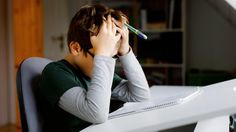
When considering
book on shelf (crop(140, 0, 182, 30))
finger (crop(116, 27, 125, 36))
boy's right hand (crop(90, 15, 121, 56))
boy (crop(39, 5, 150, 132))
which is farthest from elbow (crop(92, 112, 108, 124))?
book on shelf (crop(140, 0, 182, 30))

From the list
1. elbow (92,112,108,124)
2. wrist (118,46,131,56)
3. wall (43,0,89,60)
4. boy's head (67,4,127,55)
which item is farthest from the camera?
wall (43,0,89,60)

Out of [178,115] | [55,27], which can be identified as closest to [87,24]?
[178,115]

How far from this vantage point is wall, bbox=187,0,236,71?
3199 mm

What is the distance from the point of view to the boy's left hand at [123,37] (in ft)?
3.17

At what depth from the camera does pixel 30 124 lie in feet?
3.16

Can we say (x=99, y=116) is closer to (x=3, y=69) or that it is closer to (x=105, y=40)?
(x=105, y=40)

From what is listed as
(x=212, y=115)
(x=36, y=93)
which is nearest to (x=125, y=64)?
(x=36, y=93)

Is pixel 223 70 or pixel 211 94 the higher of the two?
pixel 211 94

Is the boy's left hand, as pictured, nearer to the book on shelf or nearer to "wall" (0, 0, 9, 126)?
the book on shelf

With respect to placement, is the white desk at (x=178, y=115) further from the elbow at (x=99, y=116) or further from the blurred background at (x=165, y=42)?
the blurred background at (x=165, y=42)

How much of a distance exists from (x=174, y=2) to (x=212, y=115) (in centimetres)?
265

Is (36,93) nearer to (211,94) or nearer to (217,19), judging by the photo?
(211,94)

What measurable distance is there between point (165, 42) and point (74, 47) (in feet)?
7.89

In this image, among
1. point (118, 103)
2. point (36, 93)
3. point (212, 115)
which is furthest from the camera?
point (118, 103)
